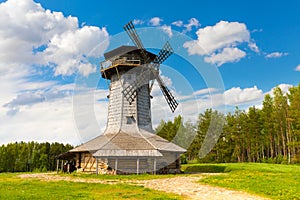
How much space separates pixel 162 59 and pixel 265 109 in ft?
88.7

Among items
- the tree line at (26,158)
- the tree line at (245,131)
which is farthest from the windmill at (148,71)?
the tree line at (26,158)

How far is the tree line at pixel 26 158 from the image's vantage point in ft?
205

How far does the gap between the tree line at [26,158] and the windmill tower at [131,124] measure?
124 feet

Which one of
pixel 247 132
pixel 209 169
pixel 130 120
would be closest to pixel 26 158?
pixel 130 120

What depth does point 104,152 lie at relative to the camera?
2467 centimetres

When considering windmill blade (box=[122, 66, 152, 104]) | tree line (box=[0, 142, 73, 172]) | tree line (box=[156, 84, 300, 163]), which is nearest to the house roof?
windmill blade (box=[122, 66, 152, 104])

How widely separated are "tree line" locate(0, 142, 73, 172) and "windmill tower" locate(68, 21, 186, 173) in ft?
124

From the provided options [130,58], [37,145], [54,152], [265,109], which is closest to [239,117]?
[265,109]

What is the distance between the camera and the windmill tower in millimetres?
25375

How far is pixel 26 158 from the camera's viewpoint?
6656 centimetres

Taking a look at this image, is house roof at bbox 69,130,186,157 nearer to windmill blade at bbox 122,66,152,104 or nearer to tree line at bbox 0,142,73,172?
windmill blade at bbox 122,66,152,104

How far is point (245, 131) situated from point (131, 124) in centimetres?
3027

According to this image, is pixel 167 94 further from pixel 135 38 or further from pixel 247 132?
pixel 247 132

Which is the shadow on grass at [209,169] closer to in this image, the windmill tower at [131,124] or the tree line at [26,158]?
the windmill tower at [131,124]
